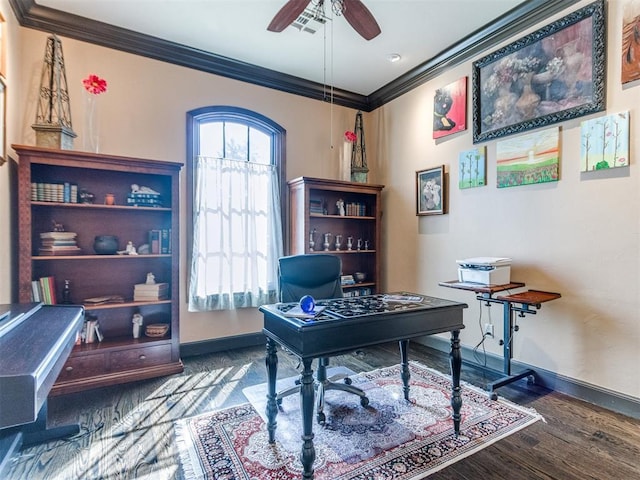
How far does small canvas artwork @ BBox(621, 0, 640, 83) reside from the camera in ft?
7.22

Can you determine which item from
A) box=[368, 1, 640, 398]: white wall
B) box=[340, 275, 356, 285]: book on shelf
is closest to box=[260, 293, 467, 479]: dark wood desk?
box=[368, 1, 640, 398]: white wall

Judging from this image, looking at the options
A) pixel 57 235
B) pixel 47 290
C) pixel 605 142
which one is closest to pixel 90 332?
pixel 47 290

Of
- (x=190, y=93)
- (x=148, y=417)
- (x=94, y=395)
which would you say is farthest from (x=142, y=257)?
(x=190, y=93)

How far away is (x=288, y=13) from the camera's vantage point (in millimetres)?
2258

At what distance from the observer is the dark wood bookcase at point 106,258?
2.59 meters

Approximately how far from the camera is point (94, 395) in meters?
2.57

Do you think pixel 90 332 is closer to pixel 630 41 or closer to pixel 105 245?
pixel 105 245

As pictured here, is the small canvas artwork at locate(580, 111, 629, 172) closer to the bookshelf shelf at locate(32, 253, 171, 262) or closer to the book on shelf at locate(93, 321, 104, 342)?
the bookshelf shelf at locate(32, 253, 171, 262)

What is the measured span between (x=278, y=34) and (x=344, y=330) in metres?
2.86

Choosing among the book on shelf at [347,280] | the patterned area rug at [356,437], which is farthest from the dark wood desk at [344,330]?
the book on shelf at [347,280]

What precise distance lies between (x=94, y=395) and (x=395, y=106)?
432 centimetres

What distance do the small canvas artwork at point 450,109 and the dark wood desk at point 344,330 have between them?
211 centimetres

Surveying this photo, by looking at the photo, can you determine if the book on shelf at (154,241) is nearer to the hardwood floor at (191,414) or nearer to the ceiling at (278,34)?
the hardwood floor at (191,414)

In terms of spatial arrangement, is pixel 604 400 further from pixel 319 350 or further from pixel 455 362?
pixel 319 350
